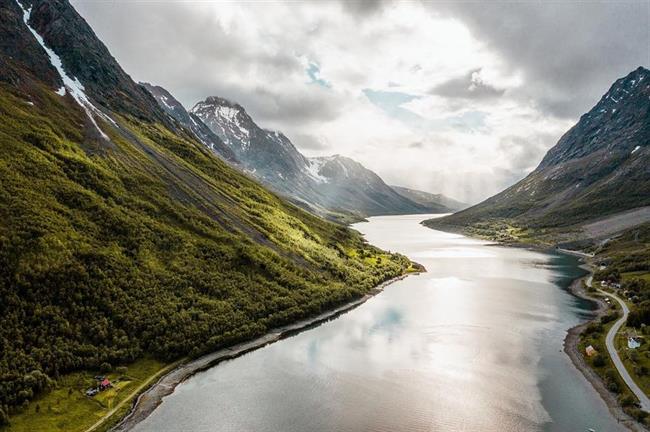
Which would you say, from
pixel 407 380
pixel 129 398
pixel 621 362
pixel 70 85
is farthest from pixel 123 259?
pixel 70 85

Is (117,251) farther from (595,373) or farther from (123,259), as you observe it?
(595,373)

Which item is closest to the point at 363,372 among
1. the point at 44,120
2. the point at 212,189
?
the point at 212,189

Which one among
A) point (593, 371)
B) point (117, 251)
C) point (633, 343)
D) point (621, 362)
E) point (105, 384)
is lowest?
point (105, 384)

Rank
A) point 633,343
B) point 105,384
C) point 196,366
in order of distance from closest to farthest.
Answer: point 105,384 < point 196,366 < point 633,343

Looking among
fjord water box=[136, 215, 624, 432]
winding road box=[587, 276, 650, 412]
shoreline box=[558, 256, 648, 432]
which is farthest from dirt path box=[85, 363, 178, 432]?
winding road box=[587, 276, 650, 412]

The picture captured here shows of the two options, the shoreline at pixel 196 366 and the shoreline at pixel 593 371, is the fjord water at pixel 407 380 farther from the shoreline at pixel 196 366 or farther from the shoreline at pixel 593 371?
the shoreline at pixel 196 366

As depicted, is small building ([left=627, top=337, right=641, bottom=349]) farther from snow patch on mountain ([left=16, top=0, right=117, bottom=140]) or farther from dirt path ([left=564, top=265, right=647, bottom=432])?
snow patch on mountain ([left=16, top=0, right=117, bottom=140])

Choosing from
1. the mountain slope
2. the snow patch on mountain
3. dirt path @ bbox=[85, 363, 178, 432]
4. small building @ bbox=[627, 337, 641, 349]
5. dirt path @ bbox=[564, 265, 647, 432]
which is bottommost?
dirt path @ bbox=[85, 363, 178, 432]
